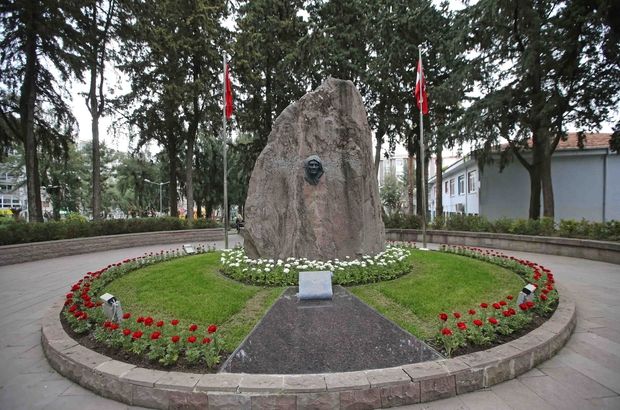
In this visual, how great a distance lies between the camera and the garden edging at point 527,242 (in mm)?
9898

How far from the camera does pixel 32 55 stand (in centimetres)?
1468

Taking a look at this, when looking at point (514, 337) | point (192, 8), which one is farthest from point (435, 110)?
point (514, 337)

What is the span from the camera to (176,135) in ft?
74.1

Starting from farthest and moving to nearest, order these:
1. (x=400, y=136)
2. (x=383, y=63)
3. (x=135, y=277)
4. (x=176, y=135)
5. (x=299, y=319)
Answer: (x=176, y=135) → (x=400, y=136) → (x=383, y=63) → (x=135, y=277) → (x=299, y=319)

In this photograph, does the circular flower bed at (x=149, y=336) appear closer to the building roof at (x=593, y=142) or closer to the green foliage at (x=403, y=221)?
the green foliage at (x=403, y=221)

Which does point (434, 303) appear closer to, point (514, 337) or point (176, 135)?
point (514, 337)

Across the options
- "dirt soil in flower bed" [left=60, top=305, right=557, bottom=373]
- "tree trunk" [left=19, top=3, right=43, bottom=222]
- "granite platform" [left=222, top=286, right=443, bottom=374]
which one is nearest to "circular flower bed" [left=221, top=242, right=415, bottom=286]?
"granite platform" [left=222, top=286, right=443, bottom=374]

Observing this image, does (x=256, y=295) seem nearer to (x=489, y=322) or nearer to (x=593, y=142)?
(x=489, y=322)

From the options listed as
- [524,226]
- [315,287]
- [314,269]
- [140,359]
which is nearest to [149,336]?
[140,359]

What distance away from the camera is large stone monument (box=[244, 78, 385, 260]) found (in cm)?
758

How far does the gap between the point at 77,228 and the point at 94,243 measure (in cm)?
104

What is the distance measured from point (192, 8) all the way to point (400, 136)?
Result: 14110 mm

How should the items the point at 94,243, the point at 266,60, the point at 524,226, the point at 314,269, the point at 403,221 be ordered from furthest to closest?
the point at 266,60 → the point at 403,221 → the point at 94,243 → the point at 524,226 → the point at 314,269

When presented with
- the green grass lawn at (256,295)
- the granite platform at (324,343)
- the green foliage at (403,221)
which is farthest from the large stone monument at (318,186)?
the green foliage at (403,221)
